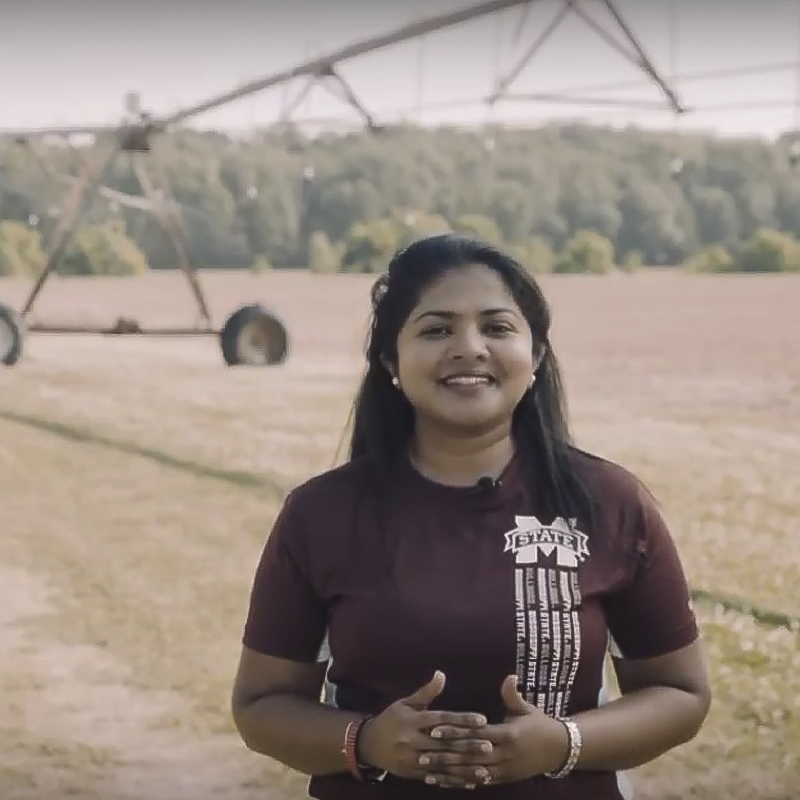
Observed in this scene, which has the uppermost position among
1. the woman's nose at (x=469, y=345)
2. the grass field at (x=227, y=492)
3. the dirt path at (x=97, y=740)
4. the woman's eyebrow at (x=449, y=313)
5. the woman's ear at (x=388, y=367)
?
the woman's eyebrow at (x=449, y=313)

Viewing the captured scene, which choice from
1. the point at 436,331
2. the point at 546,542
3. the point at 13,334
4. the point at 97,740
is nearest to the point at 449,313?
the point at 436,331

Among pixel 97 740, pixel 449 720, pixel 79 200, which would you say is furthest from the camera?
pixel 79 200

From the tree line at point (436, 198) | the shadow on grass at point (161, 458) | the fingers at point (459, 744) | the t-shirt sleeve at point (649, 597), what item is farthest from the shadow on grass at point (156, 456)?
the fingers at point (459, 744)

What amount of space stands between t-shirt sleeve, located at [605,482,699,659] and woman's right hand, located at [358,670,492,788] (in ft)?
0.42

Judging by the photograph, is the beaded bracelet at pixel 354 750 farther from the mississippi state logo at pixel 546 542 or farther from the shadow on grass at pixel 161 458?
the shadow on grass at pixel 161 458

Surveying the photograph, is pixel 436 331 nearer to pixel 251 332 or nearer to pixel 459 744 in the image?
pixel 459 744

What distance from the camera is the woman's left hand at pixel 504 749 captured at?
707 mm

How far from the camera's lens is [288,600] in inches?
30.0

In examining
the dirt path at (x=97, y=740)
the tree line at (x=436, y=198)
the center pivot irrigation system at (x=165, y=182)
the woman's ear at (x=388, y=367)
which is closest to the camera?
the woman's ear at (x=388, y=367)

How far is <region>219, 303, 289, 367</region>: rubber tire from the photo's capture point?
2.11m

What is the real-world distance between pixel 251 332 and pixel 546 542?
4.82ft

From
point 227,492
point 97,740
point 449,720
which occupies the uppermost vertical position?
point 449,720

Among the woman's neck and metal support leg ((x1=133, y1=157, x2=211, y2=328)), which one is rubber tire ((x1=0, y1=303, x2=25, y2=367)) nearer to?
metal support leg ((x1=133, y1=157, x2=211, y2=328))

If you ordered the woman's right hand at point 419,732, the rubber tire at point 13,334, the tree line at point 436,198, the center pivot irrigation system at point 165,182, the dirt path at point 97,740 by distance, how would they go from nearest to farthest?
1. the woman's right hand at point 419,732
2. the dirt path at point 97,740
3. the center pivot irrigation system at point 165,182
4. the tree line at point 436,198
5. the rubber tire at point 13,334
